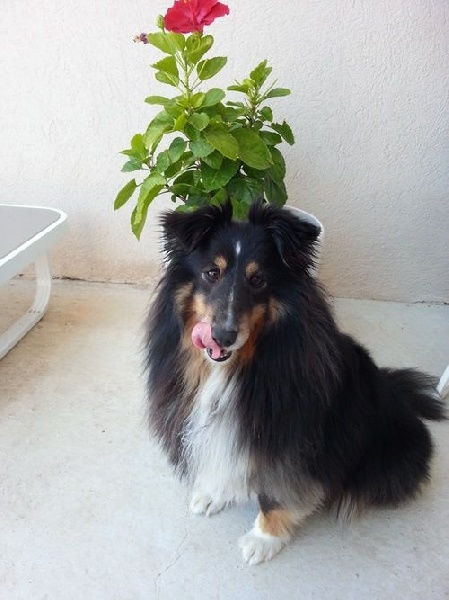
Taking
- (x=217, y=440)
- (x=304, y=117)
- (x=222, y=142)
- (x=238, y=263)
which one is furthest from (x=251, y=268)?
(x=304, y=117)

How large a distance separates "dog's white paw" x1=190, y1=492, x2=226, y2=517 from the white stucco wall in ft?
4.75

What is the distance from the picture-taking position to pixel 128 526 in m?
1.49

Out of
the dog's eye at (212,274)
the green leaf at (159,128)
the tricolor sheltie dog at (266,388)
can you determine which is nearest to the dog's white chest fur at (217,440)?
the tricolor sheltie dog at (266,388)

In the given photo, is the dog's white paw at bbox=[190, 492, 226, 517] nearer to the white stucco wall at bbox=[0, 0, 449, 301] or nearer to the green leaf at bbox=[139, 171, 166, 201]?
the green leaf at bbox=[139, 171, 166, 201]

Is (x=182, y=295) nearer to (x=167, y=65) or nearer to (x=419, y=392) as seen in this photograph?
(x=167, y=65)

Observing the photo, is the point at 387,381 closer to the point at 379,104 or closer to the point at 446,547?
the point at 446,547

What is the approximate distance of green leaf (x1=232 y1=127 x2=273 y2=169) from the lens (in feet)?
5.52

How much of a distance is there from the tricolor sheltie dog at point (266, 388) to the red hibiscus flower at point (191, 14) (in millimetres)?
670

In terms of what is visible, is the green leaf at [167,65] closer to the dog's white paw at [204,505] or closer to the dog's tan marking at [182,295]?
the dog's tan marking at [182,295]

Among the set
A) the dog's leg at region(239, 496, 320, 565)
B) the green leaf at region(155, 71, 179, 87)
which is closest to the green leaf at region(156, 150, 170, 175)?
the green leaf at region(155, 71, 179, 87)

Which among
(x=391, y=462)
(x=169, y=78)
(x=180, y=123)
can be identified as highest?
(x=169, y=78)

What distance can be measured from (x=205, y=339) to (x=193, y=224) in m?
0.26

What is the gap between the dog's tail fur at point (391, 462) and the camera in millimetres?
1437

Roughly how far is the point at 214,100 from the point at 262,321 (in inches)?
34.1
